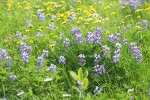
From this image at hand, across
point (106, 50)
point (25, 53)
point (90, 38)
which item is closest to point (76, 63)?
point (90, 38)

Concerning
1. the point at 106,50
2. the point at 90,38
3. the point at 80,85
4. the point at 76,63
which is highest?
the point at 90,38

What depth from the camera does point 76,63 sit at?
3.43 m

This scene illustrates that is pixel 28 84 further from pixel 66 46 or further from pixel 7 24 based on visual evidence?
pixel 7 24

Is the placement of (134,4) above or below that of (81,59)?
above

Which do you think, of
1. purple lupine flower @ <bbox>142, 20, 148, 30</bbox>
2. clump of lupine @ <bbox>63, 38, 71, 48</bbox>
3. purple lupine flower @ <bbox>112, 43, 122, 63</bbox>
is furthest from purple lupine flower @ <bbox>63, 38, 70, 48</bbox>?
purple lupine flower @ <bbox>142, 20, 148, 30</bbox>

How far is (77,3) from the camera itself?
5.39m

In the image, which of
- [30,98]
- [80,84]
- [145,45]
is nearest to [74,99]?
[80,84]

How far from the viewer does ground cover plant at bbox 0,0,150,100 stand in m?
3.00

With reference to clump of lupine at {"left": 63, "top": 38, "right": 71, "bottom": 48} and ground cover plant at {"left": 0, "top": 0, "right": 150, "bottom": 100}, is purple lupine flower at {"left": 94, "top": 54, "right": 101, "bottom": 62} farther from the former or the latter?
clump of lupine at {"left": 63, "top": 38, "right": 71, "bottom": 48}

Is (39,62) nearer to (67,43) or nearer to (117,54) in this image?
(67,43)

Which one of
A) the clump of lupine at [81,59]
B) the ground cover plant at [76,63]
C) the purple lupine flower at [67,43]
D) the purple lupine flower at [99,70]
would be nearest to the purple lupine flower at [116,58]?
the ground cover plant at [76,63]

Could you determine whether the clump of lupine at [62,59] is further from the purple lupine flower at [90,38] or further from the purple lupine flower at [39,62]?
the purple lupine flower at [90,38]

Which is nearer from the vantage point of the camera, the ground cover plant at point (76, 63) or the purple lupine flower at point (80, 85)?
the purple lupine flower at point (80, 85)

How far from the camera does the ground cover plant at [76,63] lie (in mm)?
3004
